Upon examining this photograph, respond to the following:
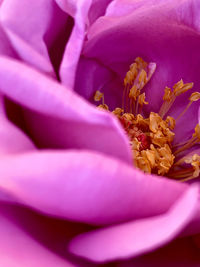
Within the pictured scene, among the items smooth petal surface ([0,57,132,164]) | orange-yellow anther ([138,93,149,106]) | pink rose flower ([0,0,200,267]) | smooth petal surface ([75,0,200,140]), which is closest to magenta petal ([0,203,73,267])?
pink rose flower ([0,0,200,267])

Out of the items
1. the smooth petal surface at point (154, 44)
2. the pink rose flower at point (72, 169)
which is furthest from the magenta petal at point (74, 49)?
the smooth petal surface at point (154, 44)

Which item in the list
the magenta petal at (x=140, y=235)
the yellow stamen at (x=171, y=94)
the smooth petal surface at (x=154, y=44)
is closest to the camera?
the magenta petal at (x=140, y=235)

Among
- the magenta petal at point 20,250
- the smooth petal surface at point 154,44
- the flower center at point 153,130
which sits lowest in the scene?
the flower center at point 153,130

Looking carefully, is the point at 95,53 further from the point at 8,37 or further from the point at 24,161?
the point at 24,161

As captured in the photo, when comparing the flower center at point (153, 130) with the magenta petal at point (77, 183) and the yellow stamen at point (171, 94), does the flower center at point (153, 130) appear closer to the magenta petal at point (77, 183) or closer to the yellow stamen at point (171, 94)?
the yellow stamen at point (171, 94)

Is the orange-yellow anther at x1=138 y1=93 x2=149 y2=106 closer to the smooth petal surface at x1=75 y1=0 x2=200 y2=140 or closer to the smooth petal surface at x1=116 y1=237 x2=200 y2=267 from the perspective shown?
the smooth petal surface at x1=75 y1=0 x2=200 y2=140

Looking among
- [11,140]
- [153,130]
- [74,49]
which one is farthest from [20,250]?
[153,130]
